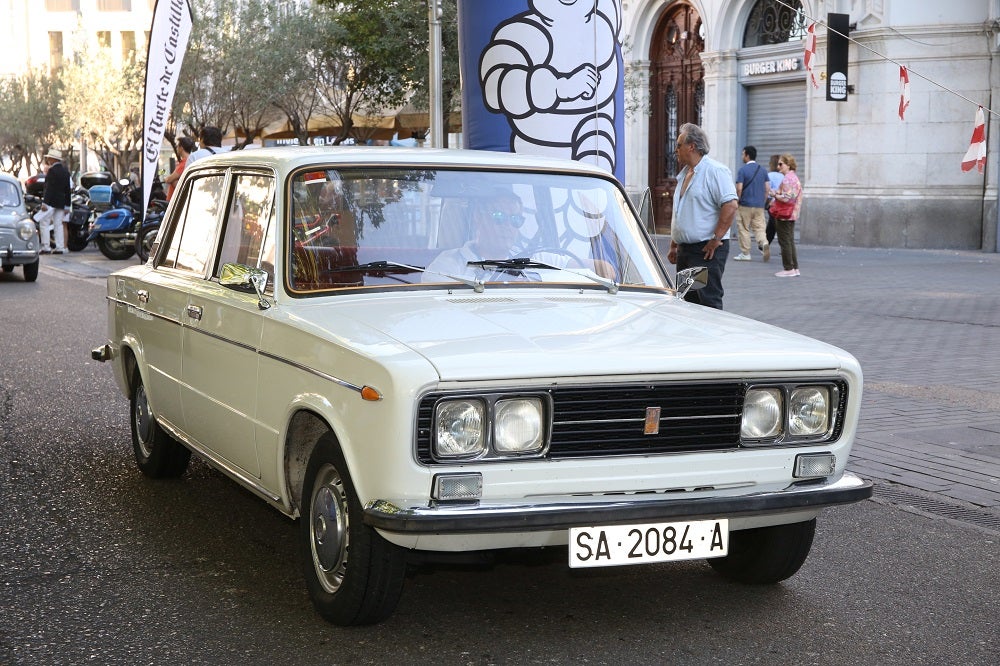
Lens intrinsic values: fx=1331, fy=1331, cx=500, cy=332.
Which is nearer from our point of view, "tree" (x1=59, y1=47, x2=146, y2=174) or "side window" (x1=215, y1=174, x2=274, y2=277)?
"side window" (x1=215, y1=174, x2=274, y2=277)

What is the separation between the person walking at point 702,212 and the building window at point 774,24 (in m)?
17.3

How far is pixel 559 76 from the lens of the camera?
34.2ft

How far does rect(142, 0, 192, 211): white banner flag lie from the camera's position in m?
17.4

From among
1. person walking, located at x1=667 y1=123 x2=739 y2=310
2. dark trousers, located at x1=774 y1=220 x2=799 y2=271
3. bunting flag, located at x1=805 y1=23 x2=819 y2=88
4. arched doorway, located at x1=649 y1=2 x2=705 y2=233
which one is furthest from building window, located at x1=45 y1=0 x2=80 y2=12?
person walking, located at x1=667 y1=123 x2=739 y2=310

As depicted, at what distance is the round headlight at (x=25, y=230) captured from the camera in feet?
63.4

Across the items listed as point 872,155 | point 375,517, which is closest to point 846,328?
point 375,517

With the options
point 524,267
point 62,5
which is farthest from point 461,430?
point 62,5

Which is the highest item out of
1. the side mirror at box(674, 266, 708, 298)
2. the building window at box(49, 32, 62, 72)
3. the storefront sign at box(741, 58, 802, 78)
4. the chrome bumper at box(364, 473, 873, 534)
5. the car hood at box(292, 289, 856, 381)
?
the building window at box(49, 32, 62, 72)

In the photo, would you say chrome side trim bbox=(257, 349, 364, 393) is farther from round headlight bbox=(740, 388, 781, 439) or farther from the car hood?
round headlight bbox=(740, 388, 781, 439)

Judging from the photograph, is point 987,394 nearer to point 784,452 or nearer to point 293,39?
point 784,452

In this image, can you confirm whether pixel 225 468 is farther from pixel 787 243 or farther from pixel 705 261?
pixel 787 243

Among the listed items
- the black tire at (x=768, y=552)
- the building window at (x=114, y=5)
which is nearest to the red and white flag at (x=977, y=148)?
the black tire at (x=768, y=552)

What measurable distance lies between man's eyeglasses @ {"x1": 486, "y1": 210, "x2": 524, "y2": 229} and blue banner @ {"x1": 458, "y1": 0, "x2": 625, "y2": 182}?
5460mm

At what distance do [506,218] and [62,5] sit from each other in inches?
3809
